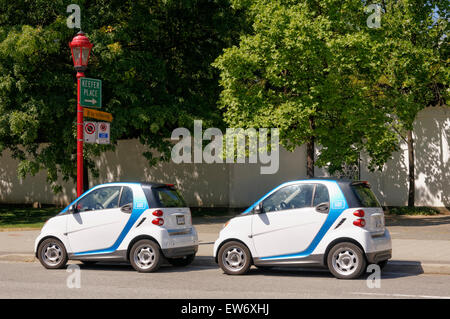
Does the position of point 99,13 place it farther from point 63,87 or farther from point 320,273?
point 320,273

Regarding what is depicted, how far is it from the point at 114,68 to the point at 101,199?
34.1 ft

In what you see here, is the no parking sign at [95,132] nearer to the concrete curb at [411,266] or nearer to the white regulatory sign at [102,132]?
the white regulatory sign at [102,132]

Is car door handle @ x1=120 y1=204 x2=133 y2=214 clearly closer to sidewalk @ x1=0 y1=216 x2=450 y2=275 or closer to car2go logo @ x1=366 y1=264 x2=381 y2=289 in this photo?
sidewalk @ x1=0 y1=216 x2=450 y2=275

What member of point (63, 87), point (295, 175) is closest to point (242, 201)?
point (295, 175)

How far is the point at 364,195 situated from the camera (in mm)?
10352

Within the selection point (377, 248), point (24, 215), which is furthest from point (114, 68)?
point (377, 248)

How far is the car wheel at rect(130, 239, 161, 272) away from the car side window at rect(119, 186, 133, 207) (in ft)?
2.52

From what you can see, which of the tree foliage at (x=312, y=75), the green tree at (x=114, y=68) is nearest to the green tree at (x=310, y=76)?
the tree foliage at (x=312, y=75)

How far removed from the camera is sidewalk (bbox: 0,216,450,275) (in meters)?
11.3

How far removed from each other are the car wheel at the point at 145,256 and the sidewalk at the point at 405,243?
176 centimetres

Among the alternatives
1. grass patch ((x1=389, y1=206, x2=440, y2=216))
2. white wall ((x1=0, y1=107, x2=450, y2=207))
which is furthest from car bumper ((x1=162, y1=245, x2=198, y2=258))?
white wall ((x1=0, y1=107, x2=450, y2=207))

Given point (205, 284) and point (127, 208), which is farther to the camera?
point (127, 208)

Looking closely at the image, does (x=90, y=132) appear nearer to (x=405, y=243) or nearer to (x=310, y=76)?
(x=310, y=76)

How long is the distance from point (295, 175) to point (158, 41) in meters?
8.18
